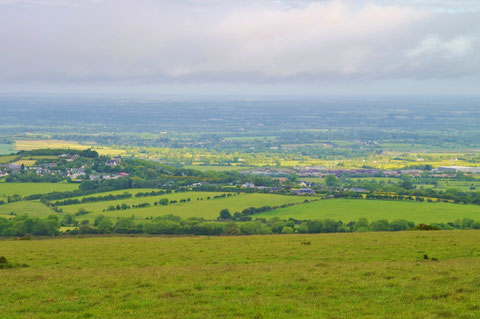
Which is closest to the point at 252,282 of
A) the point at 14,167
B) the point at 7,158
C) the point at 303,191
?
the point at 303,191

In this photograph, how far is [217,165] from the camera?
15238cm

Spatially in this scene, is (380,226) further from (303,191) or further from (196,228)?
(303,191)

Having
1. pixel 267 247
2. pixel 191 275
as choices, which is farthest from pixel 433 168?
pixel 191 275

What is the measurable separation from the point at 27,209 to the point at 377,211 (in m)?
45.2

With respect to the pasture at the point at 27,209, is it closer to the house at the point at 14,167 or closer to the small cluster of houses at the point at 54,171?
the small cluster of houses at the point at 54,171

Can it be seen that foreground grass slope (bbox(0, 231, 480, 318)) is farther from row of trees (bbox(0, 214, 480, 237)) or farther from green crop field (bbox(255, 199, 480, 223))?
green crop field (bbox(255, 199, 480, 223))

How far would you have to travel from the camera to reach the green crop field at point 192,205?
6881cm

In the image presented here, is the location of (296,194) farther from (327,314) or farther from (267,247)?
(327,314)

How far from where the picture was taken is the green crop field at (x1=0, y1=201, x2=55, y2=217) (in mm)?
69000

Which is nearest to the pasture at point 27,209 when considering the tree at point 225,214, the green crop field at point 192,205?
the green crop field at point 192,205

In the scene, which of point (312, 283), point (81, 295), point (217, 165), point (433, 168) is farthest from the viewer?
point (217, 165)

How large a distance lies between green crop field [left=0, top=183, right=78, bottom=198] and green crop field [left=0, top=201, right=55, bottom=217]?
26.6ft

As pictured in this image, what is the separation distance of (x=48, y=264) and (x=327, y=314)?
15405mm

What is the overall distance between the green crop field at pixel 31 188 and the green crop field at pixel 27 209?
26.6 ft
